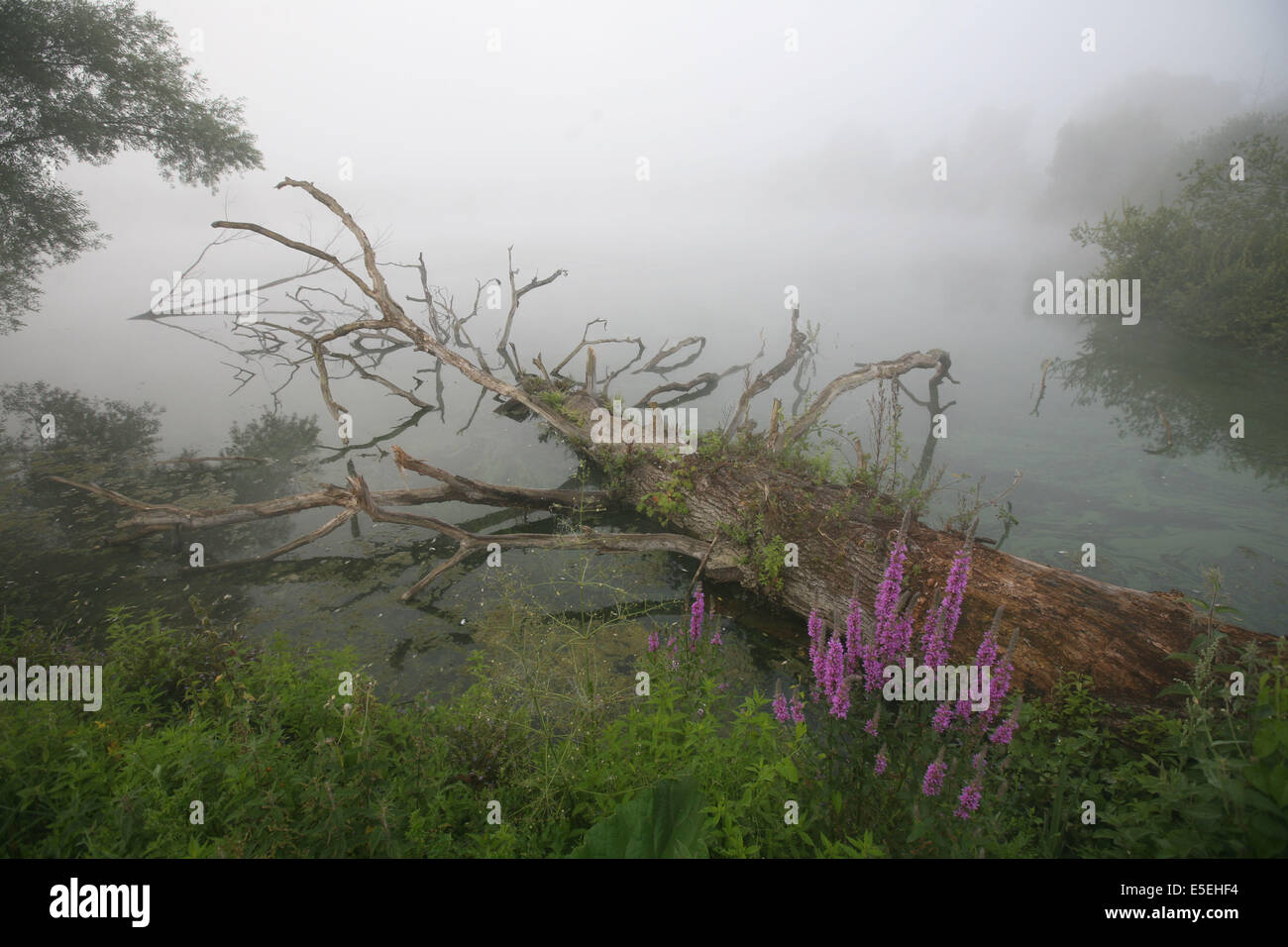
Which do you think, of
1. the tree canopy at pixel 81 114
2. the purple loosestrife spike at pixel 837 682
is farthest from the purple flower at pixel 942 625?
the tree canopy at pixel 81 114

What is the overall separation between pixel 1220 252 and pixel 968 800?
21049 mm

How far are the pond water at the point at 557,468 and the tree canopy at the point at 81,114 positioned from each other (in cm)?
337

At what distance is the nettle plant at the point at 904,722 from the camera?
2592mm

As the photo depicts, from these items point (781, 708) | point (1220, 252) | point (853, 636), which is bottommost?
point (781, 708)

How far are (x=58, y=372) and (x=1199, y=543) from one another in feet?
75.2

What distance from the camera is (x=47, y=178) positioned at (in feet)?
48.8

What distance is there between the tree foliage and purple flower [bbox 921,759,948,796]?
62.8 feet

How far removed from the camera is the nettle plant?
8.50 feet

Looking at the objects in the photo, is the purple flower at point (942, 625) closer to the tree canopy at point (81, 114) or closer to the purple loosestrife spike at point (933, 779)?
the purple loosestrife spike at point (933, 779)

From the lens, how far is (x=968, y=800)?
8.28 ft

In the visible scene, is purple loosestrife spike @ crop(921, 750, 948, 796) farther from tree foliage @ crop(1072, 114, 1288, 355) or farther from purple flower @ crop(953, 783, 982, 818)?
tree foliage @ crop(1072, 114, 1288, 355)

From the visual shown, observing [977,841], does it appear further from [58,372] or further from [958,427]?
[58,372]

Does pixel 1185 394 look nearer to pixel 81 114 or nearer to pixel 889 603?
pixel 889 603

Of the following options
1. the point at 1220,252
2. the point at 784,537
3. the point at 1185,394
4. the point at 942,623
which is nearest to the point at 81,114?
the point at 784,537
